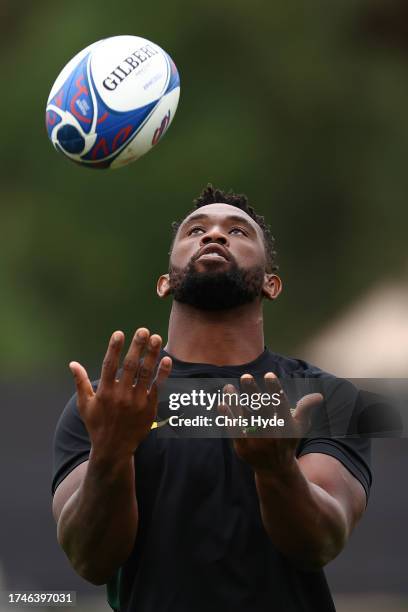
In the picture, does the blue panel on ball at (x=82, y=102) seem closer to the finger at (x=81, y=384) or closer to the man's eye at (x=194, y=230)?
the man's eye at (x=194, y=230)

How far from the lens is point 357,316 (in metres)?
13.2

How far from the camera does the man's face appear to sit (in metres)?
3.75

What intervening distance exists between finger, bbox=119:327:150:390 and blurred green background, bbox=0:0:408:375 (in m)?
8.49

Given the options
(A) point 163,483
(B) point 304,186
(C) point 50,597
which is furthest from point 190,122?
(A) point 163,483

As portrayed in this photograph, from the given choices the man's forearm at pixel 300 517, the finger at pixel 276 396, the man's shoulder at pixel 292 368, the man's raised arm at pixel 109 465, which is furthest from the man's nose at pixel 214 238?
the finger at pixel 276 396

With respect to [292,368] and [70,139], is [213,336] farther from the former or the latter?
[70,139]

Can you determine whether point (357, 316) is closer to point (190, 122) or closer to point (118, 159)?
point (190, 122)

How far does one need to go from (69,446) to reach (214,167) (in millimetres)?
9082

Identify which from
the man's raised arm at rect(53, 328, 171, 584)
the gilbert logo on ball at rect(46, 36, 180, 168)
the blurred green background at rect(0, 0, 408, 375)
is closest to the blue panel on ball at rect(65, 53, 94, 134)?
the gilbert logo on ball at rect(46, 36, 180, 168)

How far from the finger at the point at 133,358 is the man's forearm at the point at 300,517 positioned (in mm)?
413

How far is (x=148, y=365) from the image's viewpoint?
9.89 ft

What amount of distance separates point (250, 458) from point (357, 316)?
33.6 feet

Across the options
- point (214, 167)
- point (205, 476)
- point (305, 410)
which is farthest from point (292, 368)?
point (214, 167)

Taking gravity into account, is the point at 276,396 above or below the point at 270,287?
below
